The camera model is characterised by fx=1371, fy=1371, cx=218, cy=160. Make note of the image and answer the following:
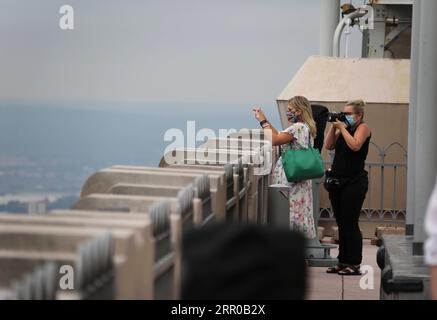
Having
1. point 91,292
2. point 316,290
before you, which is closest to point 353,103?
point 316,290

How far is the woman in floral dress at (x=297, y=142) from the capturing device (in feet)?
38.6

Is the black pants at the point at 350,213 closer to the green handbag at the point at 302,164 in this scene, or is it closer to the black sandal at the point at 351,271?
the black sandal at the point at 351,271

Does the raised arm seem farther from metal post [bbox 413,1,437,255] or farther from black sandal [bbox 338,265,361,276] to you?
metal post [bbox 413,1,437,255]

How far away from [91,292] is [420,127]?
18.2 feet

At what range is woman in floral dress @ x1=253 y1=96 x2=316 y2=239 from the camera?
11773 mm

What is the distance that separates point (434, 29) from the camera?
927cm

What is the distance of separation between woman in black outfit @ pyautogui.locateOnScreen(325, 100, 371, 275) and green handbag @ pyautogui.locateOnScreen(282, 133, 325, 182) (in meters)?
0.32

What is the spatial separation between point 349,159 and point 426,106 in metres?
2.90

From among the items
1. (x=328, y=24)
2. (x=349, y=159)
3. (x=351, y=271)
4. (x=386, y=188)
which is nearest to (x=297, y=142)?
(x=349, y=159)

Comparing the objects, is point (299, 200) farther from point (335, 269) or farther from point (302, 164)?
point (335, 269)

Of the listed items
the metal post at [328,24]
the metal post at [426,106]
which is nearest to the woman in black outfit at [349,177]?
the metal post at [426,106]

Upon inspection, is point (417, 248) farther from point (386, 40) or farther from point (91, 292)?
point (386, 40)

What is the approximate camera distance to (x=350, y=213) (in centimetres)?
1230
